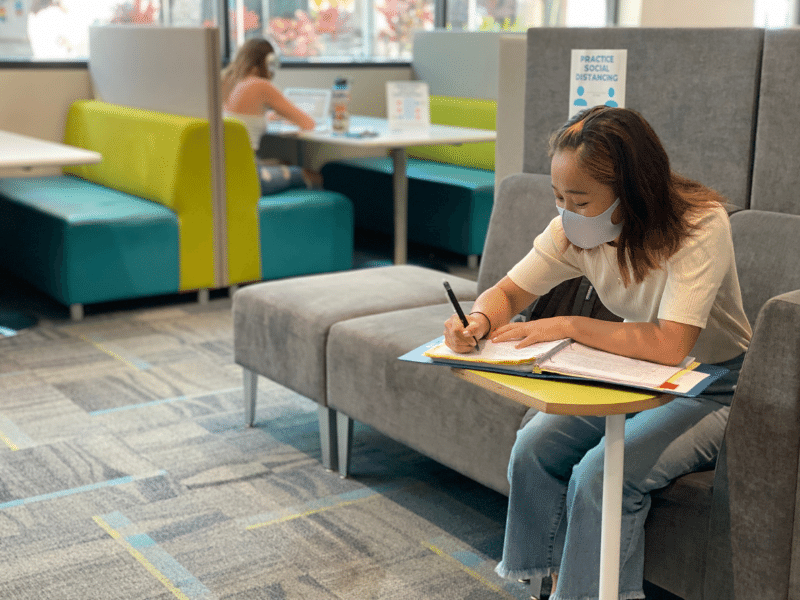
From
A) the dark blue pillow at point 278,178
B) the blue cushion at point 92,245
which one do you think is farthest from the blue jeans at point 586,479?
the dark blue pillow at point 278,178

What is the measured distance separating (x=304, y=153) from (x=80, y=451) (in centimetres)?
346

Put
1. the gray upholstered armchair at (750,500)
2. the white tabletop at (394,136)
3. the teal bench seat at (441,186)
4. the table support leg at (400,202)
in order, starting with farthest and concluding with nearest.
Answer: the teal bench seat at (441,186)
the table support leg at (400,202)
the white tabletop at (394,136)
the gray upholstered armchair at (750,500)

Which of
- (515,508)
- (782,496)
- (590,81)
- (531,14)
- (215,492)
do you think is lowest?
(215,492)

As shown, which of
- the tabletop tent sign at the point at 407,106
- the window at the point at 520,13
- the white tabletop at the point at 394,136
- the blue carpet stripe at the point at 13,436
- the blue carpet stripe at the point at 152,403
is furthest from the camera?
the window at the point at 520,13

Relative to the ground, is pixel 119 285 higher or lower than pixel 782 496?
lower

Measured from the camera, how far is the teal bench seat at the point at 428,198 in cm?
497

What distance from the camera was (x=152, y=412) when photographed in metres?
3.08

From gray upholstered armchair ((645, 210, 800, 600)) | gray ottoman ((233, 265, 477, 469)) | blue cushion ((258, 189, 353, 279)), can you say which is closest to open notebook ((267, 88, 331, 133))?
blue cushion ((258, 189, 353, 279))

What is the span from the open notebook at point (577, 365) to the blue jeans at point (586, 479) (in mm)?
214

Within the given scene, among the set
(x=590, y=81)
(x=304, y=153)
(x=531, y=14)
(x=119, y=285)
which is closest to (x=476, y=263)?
(x=304, y=153)

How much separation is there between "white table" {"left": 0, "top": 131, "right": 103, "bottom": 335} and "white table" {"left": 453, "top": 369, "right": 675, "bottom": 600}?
2.41m

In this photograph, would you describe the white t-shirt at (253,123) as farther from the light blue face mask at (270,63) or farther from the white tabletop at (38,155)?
Answer: the white tabletop at (38,155)

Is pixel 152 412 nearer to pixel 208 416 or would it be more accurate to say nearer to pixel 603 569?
pixel 208 416

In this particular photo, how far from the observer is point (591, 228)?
66.2 inches
